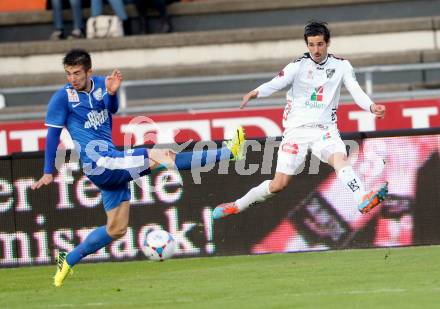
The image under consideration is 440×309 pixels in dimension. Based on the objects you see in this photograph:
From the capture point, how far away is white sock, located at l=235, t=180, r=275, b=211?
11.6 m

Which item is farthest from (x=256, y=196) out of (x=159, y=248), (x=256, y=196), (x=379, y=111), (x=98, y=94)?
(x=98, y=94)

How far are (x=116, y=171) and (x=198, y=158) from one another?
34.5 inches

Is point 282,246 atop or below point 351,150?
below

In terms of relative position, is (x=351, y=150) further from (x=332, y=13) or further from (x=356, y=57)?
(x=332, y=13)

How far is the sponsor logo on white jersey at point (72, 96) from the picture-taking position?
34.4ft

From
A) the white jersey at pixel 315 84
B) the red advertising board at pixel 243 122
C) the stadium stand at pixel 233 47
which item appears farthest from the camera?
the stadium stand at pixel 233 47

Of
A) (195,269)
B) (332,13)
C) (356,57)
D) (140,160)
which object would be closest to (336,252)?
(195,269)

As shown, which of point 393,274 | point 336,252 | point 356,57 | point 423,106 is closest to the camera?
point 393,274

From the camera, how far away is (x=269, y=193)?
11.6 meters

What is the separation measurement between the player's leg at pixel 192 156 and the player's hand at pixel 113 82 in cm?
67

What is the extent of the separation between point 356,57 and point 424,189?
603 cm

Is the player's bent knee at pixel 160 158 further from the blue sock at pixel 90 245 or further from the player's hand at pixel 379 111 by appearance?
the player's hand at pixel 379 111

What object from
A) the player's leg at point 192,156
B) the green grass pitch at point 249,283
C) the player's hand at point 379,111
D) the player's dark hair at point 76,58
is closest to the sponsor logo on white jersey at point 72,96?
the player's dark hair at point 76,58

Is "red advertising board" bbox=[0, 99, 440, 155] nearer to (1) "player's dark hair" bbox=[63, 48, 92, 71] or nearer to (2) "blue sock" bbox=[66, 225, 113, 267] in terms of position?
(2) "blue sock" bbox=[66, 225, 113, 267]
